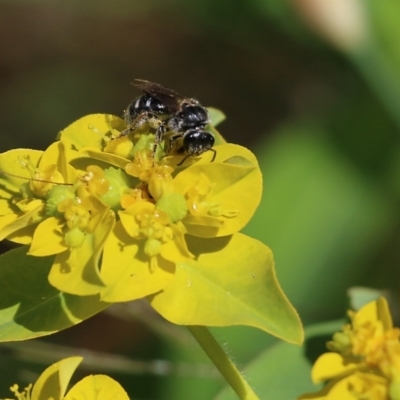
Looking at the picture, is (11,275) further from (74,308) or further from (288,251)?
(288,251)

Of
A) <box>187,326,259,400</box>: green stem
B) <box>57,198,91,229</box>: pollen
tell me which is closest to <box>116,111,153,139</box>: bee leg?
<box>57,198,91,229</box>: pollen

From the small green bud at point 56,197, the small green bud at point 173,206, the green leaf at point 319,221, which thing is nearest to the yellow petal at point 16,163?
the small green bud at point 56,197

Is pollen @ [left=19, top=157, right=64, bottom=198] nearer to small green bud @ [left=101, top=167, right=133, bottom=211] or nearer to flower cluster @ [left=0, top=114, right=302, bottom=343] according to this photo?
flower cluster @ [left=0, top=114, right=302, bottom=343]

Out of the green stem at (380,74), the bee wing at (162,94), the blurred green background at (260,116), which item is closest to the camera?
the bee wing at (162,94)

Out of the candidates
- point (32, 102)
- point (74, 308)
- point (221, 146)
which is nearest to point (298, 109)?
point (32, 102)

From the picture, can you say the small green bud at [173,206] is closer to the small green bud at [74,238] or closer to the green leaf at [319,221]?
the small green bud at [74,238]

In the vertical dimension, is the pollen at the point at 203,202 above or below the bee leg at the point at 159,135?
below

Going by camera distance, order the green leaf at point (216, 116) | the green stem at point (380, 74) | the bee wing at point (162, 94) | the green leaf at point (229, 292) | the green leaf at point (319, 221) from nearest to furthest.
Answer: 1. the green leaf at point (229, 292)
2. the bee wing at point (162, 94)
3. the green leaf at point (216, 116)
4. the green stem at point (380, 74)
5. the green leaf at point (319, 221)
